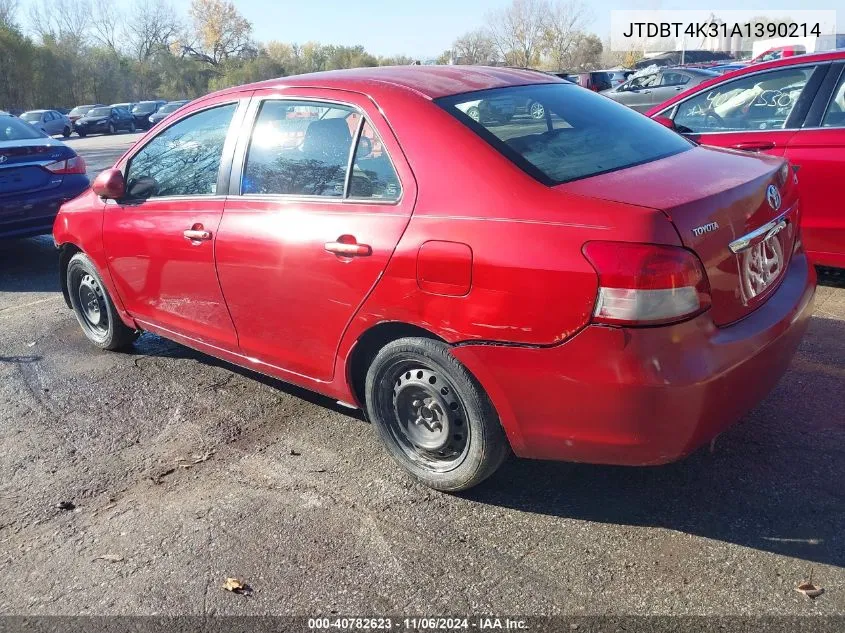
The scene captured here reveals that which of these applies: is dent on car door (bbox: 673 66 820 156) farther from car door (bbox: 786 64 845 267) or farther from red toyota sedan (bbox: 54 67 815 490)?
red toyota sedan (bbox: 54 67 815 490)

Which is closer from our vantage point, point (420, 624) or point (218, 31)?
point (420, 624)

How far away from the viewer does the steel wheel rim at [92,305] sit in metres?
4.94

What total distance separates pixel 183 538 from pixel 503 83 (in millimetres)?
2379

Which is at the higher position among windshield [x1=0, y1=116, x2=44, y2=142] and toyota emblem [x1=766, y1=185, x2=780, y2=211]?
windshield [x1=0, y1=116, x2=44, y2=142]

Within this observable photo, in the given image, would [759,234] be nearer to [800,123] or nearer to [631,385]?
[631,385]

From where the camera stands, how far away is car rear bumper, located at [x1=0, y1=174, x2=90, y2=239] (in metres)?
7.21

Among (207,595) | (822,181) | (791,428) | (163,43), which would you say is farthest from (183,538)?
(163,43)

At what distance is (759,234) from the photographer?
2816 mm

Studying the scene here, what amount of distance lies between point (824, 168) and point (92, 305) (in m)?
4.84

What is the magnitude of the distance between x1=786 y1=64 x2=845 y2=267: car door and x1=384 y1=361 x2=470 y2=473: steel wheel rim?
3103 mm

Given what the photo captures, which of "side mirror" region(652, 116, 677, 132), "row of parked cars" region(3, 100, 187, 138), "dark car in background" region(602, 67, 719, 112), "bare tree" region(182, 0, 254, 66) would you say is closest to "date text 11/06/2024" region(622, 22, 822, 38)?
"dark car in background" region(602, 67, 719, 112)

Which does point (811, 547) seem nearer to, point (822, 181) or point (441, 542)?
point (441, 542)

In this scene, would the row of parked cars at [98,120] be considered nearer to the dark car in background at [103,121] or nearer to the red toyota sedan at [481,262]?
the dark car in background at [103,121]

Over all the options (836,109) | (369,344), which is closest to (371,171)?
(369,344)
